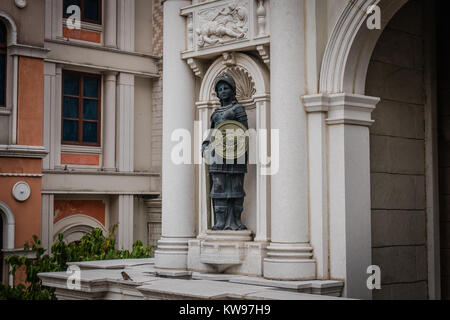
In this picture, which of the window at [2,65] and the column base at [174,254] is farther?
the window at [2,65]

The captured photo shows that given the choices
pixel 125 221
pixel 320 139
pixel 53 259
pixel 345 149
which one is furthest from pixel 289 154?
pixel 125 221

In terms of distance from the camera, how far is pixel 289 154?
324 inches

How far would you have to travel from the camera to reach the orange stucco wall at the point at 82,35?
20062 millimetres

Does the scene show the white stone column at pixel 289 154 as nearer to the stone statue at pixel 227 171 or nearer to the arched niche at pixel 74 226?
the stone statue at pixel 227 171

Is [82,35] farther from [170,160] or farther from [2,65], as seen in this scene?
[170,160]

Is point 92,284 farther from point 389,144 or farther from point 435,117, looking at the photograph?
point 435,117

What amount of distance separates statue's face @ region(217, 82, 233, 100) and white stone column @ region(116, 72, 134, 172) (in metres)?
12.2

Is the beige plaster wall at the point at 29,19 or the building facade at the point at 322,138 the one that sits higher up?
the beige plaster wall at the point at 29,19

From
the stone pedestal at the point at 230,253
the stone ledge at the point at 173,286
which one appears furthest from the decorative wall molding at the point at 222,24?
the stone ledge at the point at 173,286

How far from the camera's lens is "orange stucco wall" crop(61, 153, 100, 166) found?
1986 centimetres

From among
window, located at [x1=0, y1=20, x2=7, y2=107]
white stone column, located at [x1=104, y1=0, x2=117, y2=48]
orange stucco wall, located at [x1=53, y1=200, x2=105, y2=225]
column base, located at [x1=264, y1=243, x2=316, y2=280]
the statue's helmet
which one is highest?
white stone column, located at [x1=104, y1=0, x2=117, y2=48]

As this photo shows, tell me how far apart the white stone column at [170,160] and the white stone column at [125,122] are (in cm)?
1131

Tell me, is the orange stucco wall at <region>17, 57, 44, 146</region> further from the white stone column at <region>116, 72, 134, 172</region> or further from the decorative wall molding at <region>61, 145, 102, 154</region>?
the white stone column at <region>116, 72, 134, 172</region>

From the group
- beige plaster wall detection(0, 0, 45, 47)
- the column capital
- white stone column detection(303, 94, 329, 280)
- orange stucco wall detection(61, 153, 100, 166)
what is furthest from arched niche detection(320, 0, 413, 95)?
orange stucco wall detection(61, 153, 100, 166)
